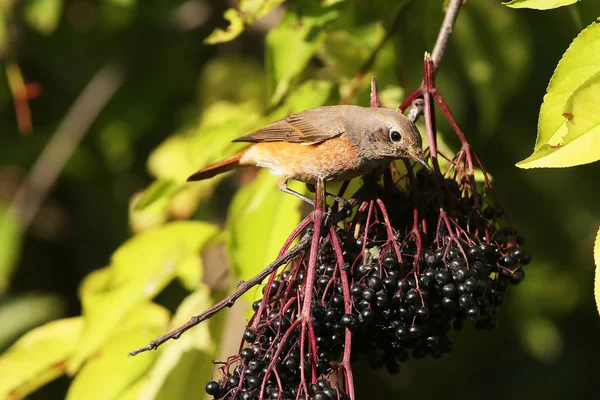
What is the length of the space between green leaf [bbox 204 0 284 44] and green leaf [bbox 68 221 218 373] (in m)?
0.81

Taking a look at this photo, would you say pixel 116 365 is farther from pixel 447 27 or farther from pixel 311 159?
pixel 447 27

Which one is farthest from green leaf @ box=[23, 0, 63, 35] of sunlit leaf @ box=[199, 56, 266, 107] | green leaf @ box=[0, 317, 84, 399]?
green leaf @ box=[0, 317, 84, 399]

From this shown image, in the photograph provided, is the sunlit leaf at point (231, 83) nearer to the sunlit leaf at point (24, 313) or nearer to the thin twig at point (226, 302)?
the sunlit leaf at point (24, 313)

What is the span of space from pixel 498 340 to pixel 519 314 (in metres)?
0.93

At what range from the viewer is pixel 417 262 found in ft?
Result: 7.61

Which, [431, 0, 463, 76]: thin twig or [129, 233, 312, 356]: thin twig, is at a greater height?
[431, 0, 463, 76]: thin twig

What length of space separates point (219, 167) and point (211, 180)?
2.28 ft

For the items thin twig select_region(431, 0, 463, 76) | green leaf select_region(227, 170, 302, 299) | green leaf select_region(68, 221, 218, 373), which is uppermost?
thin twig select_region(431, 0, 463, 76)

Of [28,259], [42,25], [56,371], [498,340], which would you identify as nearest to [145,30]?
[42,25]

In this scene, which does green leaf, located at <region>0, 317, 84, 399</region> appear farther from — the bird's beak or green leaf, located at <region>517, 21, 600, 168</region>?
green leaf, located at <region>517, 21, 600, 168</region>

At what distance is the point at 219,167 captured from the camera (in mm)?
3486

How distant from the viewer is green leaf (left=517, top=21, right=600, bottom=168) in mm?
1969

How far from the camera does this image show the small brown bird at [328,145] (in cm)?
282

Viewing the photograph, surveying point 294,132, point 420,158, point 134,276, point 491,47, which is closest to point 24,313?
point 134,276
